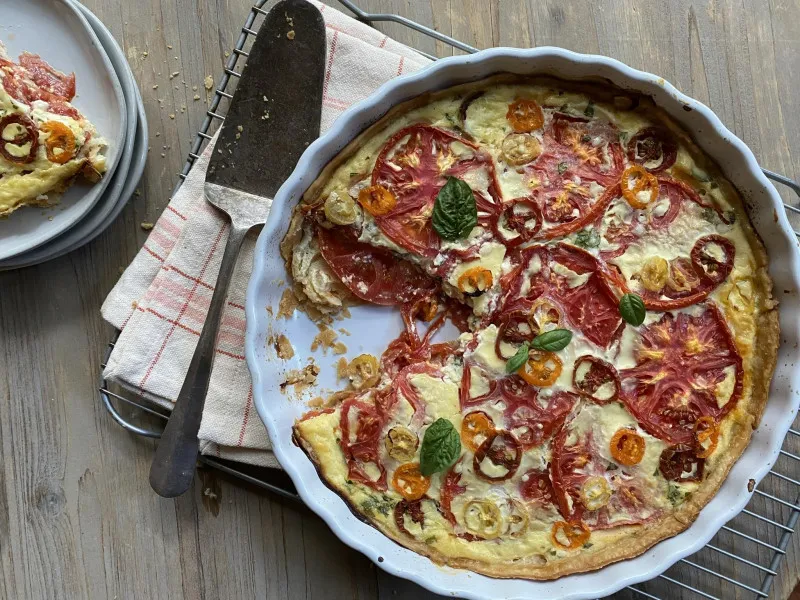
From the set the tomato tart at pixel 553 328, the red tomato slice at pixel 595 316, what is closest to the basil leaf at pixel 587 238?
the tomato tart at pixel 553 328

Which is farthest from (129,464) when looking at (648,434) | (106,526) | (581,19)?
(581,19)

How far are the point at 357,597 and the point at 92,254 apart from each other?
1929 mm

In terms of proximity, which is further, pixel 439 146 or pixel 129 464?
pixel 129 464

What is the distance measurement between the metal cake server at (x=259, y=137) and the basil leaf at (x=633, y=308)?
1377 millimetres

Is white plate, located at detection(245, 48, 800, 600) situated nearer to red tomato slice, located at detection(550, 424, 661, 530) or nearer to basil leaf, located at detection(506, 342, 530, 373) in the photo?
red tomato slice, located at detection(550, 424, 661, 530)

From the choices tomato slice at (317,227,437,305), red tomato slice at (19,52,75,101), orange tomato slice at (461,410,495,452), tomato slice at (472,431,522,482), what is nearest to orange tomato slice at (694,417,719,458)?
tomato slice at (472,431,522,482)

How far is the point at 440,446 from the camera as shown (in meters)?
2.34

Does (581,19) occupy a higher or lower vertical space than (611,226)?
higher

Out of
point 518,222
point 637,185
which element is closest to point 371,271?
point 518,222

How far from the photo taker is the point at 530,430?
8.00ft

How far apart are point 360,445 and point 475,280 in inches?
30.6

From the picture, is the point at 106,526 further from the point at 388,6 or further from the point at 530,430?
the point at 388,6

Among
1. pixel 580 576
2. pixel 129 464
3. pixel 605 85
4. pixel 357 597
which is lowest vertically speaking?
pixel 357 597

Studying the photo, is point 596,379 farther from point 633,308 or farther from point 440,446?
point 440,446
